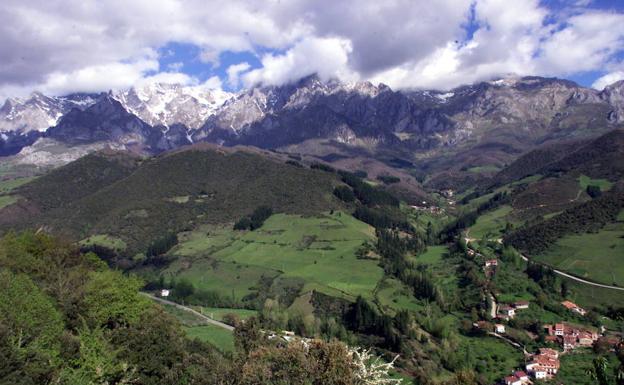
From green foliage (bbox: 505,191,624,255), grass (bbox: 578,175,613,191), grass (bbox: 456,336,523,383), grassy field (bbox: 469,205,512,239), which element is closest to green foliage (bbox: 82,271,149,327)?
grass (bbox: 456,336,523,383)

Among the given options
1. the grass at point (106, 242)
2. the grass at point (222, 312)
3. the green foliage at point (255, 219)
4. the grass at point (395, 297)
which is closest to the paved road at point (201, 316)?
the grass at point (222, 312)

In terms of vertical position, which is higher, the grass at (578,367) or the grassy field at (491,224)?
the grassy field at (491,224)

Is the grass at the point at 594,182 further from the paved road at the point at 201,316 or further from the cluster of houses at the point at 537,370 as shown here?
the paved road at the point at 201,316

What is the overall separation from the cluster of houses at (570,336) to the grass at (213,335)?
46846 millimetres

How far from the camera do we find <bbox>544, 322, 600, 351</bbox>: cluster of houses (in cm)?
7650

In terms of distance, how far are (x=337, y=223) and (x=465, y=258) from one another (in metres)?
38.7

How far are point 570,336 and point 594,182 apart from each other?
123092 mm

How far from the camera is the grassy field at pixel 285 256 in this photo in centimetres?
11194

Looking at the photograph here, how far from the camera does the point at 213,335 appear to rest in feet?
254

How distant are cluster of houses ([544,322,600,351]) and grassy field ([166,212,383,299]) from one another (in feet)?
110

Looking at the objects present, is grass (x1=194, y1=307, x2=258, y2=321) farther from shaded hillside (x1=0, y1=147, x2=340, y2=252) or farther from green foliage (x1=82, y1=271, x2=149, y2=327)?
shaded hillside (x1=0, y1=147, x2=340, y2=252)

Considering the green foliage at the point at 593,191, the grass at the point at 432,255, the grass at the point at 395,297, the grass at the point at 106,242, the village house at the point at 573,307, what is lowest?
the grass at the point at 106,242

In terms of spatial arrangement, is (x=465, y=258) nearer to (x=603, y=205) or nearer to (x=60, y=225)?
(x=603, y=205)

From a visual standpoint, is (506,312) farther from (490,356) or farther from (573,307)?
(490,356)
